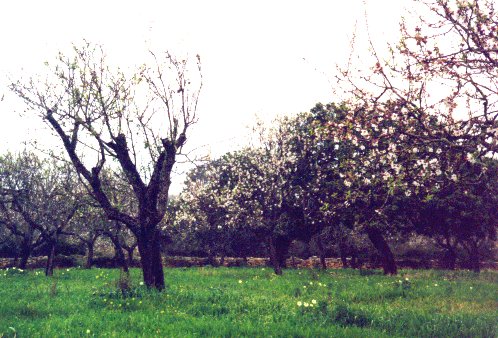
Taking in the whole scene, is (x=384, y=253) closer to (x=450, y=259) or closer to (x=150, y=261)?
(x=450, y=259)

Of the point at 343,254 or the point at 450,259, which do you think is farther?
the point at 343,254

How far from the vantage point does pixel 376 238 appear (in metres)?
30.4

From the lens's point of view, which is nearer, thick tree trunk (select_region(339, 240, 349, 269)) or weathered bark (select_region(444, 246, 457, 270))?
weathered bark (select_region(444, 246, 457, 270))

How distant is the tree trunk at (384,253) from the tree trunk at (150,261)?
17.4 metres

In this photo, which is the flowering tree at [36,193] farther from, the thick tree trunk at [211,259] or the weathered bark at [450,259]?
the weathered bark at [450,259]

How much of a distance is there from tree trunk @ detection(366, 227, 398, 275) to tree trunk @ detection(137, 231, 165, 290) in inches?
684

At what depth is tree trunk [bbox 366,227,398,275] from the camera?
94.4 ft

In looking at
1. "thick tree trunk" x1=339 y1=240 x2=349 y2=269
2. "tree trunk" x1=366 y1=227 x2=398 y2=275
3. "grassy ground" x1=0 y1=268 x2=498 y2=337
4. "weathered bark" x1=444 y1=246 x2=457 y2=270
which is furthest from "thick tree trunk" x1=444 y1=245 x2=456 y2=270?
"grassy ground" x1=0 y1=268 x2=498 y2=337

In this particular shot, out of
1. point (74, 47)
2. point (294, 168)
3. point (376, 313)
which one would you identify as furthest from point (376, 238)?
point (74, 47)

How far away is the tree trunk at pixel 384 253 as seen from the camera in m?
→ 28.8

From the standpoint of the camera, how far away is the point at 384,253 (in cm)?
2953

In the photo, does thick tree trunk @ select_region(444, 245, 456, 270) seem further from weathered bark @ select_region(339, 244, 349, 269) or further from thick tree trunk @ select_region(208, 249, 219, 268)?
thick tree trunk @ select_region(208, 249, 219, 268)

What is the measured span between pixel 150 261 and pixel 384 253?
1877 cm

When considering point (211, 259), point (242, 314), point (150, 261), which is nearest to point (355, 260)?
point (211, 259)
